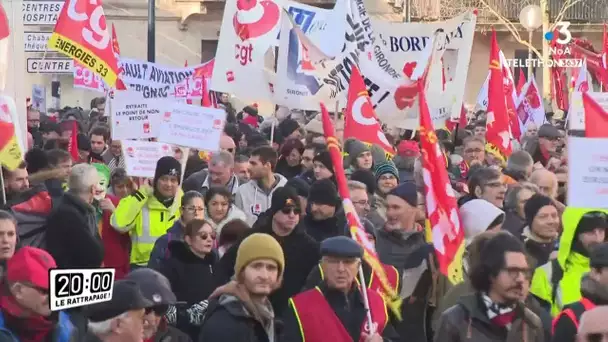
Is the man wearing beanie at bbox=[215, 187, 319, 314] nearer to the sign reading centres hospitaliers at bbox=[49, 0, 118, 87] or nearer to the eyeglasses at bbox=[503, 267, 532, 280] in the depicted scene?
the eyeglasses at bbox=[503, 267, 532, 280]

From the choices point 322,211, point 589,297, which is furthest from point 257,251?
point 322,211

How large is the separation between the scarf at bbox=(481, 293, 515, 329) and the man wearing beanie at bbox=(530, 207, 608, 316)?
1.22m

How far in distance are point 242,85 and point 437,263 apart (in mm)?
6709

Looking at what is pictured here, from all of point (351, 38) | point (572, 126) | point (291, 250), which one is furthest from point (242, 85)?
point (291, 250)

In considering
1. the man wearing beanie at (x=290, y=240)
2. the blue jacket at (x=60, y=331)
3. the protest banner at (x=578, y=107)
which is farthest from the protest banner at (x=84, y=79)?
the blue jacket at (x=60, y=331)

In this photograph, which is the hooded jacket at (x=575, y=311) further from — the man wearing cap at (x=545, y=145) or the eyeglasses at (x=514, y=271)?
the man wearing cap at (x=545, y=145)

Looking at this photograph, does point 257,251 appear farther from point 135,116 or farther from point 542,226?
point 135,116

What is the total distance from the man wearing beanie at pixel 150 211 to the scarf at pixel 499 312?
12.6 feet

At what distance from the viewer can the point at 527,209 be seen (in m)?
8.05

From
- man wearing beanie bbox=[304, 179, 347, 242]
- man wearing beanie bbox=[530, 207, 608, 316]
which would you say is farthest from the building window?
man wearing beanie bbox=[530, 207, 608, 316]

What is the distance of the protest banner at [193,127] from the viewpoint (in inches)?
414

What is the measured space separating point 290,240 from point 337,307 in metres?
1.66

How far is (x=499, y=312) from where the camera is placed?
19.0 feet

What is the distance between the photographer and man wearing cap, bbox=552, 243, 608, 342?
19.0ft
